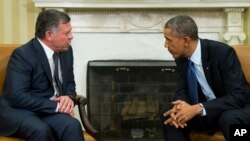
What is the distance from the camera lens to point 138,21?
3.75m

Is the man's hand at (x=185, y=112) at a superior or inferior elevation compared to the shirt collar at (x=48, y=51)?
inferior

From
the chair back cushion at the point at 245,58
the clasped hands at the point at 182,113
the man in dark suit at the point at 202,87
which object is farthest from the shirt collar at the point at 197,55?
the chair back cushion at the point at 245,58

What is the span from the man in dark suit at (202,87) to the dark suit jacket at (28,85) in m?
0.64

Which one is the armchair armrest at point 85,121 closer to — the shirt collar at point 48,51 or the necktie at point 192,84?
the shirt collar at point 48,51

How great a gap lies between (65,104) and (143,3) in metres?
1.59

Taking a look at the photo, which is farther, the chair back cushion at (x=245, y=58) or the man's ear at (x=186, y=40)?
the chair back cushion at (x=245, y=58)

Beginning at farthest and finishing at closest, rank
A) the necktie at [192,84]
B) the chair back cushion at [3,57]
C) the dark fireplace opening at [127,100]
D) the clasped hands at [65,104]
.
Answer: the dark fireplace opening at [127,100] < the chair back cushion at [3,57] < the necktie at [192,84] < the clasped hands at [65,104]

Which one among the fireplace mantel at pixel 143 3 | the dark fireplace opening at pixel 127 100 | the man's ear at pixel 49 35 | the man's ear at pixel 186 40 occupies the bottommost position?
the dark fireplace opening at pixel 127 100

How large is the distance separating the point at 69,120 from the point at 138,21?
172 centimetres

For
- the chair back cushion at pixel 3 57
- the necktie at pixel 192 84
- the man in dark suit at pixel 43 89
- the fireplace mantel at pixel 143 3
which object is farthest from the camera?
the fireplace mantel at pixel 143 3

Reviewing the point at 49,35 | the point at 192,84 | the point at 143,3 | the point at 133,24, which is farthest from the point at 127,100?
the point at 49,35

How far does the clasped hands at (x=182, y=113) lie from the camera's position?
2.19 m

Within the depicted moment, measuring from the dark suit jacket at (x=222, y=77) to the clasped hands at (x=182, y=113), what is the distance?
0.07 m

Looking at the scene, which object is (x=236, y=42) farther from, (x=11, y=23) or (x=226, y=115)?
(x=11, y=23)
